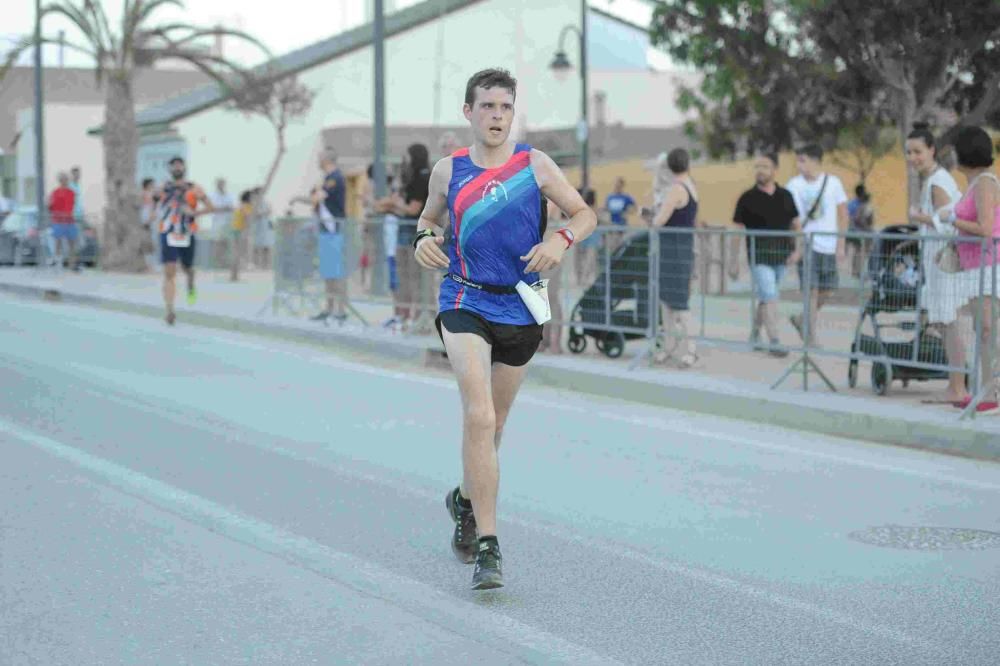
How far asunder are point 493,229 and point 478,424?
742 mm

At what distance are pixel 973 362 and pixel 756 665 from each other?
5945 mm

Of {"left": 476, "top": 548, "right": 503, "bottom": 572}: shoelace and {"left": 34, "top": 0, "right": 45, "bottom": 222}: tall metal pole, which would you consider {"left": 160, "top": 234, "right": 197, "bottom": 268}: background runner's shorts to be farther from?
{"left": 34, "top": 0, "right": 45, "bottom": 222}: tall metal pole

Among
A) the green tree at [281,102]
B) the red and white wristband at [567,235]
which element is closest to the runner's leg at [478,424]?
the red and white wristband at [567,235]

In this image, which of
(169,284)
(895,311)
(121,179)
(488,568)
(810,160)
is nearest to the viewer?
(488,568)

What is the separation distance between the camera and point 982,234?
1100 cm

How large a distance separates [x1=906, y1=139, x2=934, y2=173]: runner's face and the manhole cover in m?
4.24

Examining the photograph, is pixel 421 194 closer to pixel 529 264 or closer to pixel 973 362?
pixel 973 362

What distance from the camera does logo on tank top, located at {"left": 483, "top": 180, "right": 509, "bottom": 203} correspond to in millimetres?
6676

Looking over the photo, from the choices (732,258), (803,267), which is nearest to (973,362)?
(803,267)

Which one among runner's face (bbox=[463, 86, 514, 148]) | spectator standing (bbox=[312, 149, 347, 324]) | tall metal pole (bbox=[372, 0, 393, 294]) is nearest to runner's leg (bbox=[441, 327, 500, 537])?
runner's face (bbox=[463, 86, 514, 148])

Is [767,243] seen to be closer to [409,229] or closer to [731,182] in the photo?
[409,229]

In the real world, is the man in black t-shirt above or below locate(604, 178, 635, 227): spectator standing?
below

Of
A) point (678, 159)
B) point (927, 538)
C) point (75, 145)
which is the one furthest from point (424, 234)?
point (75, 145)

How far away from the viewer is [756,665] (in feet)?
18.2
